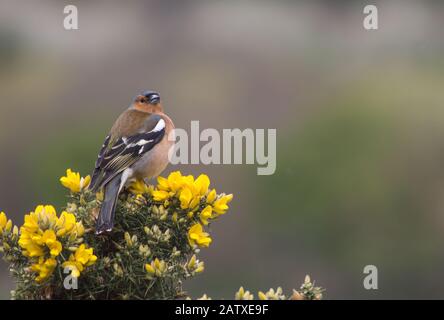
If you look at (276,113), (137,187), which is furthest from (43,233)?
(276,113)

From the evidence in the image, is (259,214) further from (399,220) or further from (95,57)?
(95,57)

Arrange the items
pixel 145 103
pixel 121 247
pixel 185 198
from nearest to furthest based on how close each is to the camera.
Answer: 1. pixel 121 247
2. pixel 185 198
3. pixel 145 103

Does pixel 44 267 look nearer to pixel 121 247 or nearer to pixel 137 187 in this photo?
pixel 121 247

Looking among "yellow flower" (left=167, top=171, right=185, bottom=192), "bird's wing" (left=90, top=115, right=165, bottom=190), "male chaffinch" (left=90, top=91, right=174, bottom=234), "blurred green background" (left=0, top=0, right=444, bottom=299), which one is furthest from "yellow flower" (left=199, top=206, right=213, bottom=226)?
"blurred green background" (left=0, top=0, right=444, bottom=299)

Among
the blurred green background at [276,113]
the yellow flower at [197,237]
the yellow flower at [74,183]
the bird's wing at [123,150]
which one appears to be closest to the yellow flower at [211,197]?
the yellow flower at [197,237]

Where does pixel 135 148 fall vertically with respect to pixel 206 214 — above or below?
above

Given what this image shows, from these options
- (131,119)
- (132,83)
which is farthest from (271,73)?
(131,119)

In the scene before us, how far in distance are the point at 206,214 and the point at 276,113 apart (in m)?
12.5

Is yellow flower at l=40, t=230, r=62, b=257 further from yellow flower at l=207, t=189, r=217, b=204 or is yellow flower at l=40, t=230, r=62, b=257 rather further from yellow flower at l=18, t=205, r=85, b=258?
yellow flower at l=207, t=189, r=217, b=204

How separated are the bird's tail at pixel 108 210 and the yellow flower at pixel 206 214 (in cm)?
46

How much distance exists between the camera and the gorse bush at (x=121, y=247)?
3721 mm

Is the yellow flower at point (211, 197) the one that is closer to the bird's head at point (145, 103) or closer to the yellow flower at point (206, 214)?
the yellow flower at point (206, 214)

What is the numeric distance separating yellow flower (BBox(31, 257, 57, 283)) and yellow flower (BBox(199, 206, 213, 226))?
0.80m

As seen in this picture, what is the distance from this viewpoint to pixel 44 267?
368 centimetres
